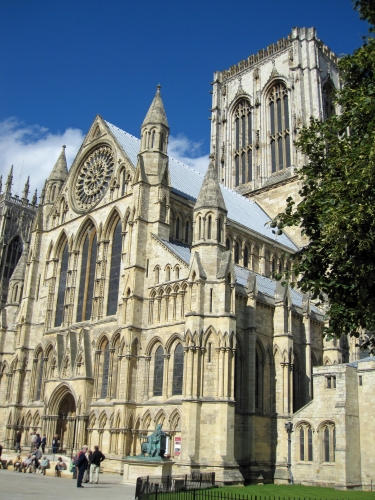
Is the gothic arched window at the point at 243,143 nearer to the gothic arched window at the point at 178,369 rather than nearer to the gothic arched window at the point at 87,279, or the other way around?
the gothic arched window at the point at 87,279

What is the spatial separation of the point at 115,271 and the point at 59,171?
42.9 feet

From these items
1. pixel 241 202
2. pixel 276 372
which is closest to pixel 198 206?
pixel 276 372

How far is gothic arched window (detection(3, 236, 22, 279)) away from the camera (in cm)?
8238

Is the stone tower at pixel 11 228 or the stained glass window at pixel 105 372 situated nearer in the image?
the stained glass window at pixel 105 372

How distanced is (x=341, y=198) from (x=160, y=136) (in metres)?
21.7

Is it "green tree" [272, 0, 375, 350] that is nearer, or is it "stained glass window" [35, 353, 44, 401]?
"green tree" [272, 0, 375, 350]

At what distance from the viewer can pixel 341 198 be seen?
52.3ft

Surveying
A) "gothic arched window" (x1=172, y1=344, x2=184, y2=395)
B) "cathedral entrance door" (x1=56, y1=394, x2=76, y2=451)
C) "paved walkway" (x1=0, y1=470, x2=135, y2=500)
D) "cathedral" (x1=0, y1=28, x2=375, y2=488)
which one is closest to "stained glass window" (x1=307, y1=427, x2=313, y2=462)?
"cathedral" (x1=0, y1=28, x2=375, y2=488)

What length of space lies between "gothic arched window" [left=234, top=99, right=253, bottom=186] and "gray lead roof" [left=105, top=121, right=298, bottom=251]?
5.74 meters

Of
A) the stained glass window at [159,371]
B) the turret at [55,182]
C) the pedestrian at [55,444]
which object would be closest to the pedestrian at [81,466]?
the stained glass window at [159,371]

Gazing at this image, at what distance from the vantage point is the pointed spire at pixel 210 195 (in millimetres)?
30578

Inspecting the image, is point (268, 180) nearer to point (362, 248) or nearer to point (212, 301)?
point (212, 301)

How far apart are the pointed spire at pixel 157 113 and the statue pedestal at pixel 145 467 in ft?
70.2

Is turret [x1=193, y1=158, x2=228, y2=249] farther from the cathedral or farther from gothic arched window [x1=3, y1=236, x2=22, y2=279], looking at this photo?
gothic arched window [x1=3, y1=236, x2=22, y2=279]
